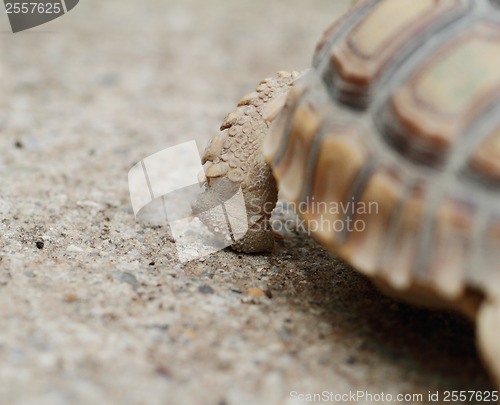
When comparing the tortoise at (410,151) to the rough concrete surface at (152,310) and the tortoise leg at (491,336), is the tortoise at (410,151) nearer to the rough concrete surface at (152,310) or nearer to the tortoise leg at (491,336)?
the tortoise leg at (491,336)

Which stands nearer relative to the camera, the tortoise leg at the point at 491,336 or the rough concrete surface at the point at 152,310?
the tortoise leg at the point at 491,336

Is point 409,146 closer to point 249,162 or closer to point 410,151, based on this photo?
point 410,151

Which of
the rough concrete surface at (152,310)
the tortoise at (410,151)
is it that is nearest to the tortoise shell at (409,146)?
the tortoise at (410,151)

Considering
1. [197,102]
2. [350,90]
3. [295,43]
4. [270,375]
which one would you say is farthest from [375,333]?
[295,43]

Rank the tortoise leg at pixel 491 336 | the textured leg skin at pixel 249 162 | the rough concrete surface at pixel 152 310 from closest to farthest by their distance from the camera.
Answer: the tortoise leg at pixel 491 336 < the rough concrete surface at pixel 152 310 < the textured leg skin at pixel 249 162

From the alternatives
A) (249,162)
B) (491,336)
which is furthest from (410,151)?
(249,162)

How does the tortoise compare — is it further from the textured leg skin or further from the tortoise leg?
the textured leg skin

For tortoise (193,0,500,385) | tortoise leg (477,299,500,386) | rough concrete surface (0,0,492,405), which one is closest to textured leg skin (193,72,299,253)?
rough concrete surface (0,0,492,405)
